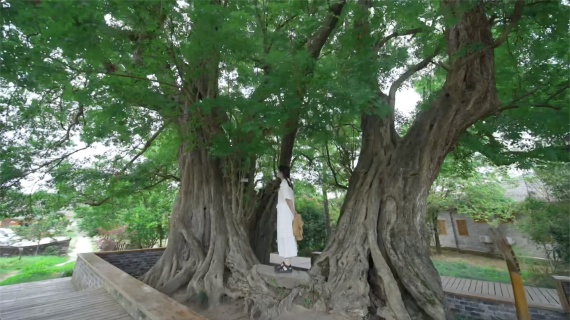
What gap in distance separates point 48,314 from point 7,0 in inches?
135

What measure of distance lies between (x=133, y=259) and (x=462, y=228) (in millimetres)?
14136

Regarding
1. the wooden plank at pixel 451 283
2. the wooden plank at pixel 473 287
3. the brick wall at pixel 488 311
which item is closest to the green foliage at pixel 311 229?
the wooden plank at pixel 451 283

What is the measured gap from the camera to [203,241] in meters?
5.78

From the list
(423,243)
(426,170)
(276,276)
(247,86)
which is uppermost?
(247,86)

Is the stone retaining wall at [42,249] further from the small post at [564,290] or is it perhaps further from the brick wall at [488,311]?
the small post at [564,290]

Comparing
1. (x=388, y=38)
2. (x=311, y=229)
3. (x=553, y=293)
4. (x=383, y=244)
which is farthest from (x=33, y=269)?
(x=553, y=293)

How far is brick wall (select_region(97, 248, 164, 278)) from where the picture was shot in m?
8.16

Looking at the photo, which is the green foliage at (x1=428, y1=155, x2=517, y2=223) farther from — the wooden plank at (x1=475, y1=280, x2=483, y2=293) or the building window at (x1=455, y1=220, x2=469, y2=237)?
the wooden plank at (x1=475, y1=280, x2=483, y2=293)

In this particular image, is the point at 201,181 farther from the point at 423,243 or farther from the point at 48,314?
the point at 423,243

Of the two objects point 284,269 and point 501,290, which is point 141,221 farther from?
point 501,290

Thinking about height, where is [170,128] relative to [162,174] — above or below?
above

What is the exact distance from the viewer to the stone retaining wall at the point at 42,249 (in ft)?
45.5

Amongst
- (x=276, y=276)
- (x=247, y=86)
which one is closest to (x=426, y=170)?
(x=276, y=276)

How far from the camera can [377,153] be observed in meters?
5.00
